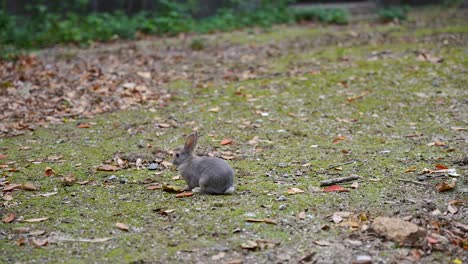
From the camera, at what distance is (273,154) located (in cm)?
677

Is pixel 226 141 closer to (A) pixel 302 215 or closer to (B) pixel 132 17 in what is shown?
(A) pixel 302 215

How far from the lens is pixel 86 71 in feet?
35.4

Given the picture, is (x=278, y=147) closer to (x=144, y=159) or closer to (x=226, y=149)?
(x=226, y=149)

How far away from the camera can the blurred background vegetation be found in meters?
14.4

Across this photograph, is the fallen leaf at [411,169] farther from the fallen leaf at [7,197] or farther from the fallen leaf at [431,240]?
the fallen leaf at [7,197]

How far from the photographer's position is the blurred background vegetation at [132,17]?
14352mm

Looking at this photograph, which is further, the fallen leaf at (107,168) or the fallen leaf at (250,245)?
the fallen leaf at (107,168)

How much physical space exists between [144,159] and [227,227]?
7.34 feet

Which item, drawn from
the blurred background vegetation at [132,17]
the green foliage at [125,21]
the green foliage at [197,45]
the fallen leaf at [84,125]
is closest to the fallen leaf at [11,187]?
the fallen leaf at [84,125]

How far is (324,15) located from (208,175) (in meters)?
11.9

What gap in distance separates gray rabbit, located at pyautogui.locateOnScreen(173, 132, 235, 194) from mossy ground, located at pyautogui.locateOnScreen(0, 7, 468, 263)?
12 cm

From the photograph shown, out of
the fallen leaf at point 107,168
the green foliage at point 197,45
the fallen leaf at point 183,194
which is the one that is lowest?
the fallen leaf at point 107,168

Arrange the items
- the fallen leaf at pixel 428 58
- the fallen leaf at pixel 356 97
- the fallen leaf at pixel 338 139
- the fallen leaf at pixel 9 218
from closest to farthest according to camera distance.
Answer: the fallen leaf at pixel 9 218 < the fallen leaf at pixel 338 139 < the fallen leaf at pixel 356 97 < the fallen leaf at pixel 428 58

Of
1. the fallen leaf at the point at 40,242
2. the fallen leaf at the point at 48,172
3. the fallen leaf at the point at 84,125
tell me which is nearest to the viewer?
the fallen leaf at the point at 40,242
